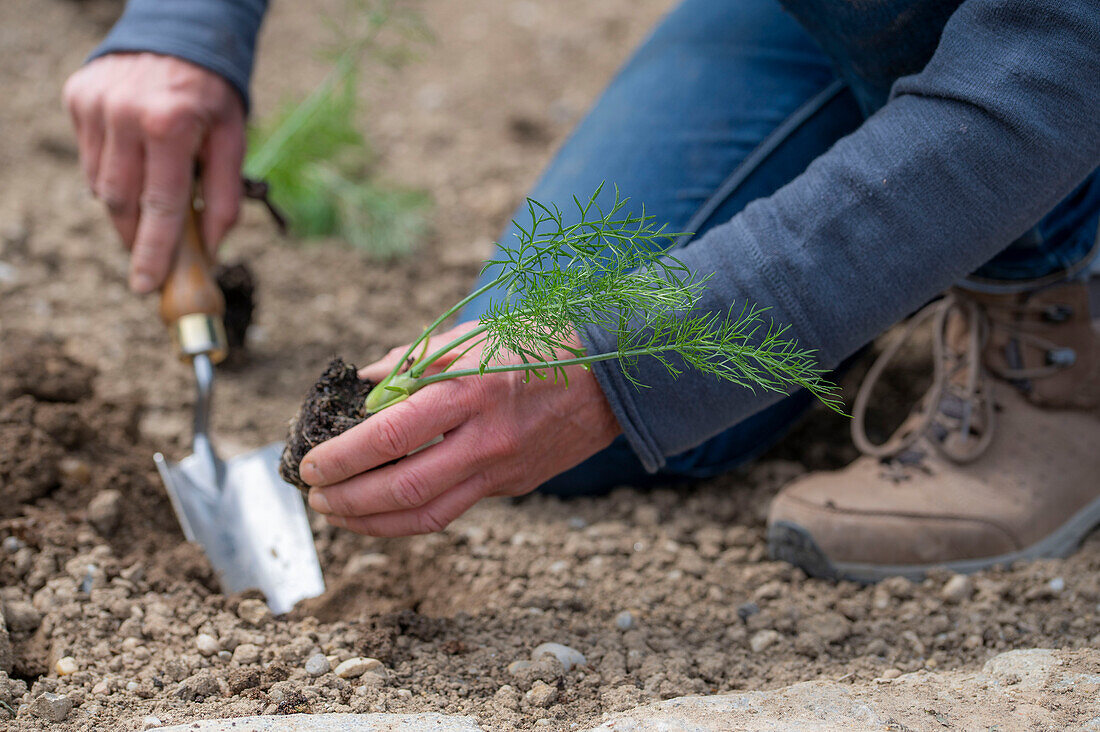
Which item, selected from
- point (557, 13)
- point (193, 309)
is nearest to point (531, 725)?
point (193, 309)

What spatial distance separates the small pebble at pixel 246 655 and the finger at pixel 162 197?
783 mm

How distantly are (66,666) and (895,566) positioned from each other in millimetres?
1310

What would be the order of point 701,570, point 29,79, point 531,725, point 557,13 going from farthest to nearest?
point 557,13
point 29,79
point 701,570
point 531,725

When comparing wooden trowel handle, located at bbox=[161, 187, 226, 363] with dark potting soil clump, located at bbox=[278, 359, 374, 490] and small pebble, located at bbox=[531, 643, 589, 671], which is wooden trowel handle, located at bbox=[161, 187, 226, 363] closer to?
dark potting soil clump, located at bbox=[278, 359, 374, 490]

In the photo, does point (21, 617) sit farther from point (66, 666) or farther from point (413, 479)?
point (413, 479)

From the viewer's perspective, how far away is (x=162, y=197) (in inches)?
68.0

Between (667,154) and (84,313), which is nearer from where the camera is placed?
(667,154)

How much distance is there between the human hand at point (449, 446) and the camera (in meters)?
1.22

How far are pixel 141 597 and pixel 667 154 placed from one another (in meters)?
1.28

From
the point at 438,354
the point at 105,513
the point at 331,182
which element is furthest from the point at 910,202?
the point at 331,182

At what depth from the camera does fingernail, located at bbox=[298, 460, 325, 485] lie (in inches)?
49.1

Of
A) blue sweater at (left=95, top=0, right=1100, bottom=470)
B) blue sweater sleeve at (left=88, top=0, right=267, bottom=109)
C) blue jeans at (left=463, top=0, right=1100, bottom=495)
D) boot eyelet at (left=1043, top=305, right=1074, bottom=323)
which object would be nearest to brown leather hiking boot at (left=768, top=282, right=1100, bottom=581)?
boot eyelet at (left=1043, top=305, right=1074, bottom=323)

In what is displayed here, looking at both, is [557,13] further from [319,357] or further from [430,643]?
[430,643]

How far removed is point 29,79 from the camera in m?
3.18
